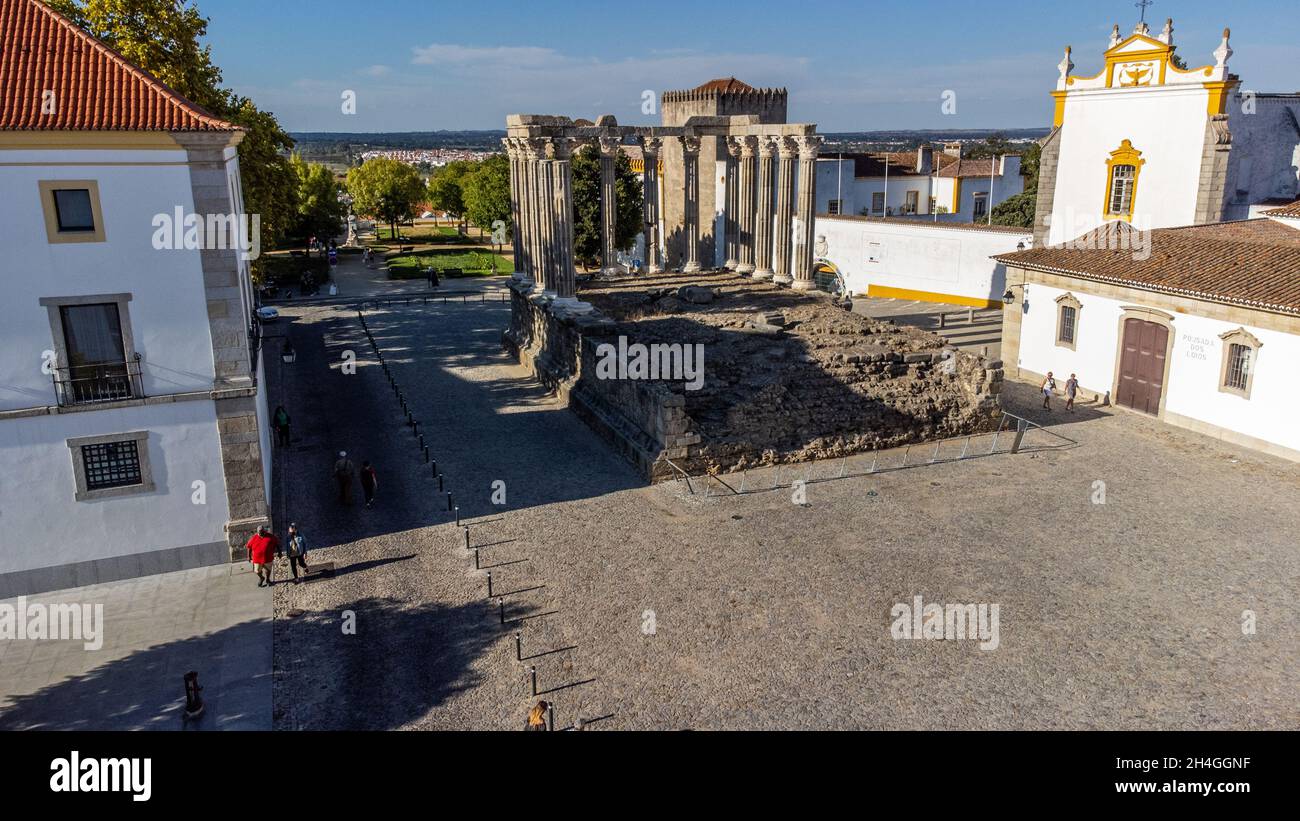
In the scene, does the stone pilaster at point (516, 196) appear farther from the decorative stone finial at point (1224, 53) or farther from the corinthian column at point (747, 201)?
the decorative stone finial at point (1224, 53)

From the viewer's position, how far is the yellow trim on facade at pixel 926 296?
45969 millimetres

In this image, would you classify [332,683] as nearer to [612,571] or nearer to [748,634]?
[612,571]

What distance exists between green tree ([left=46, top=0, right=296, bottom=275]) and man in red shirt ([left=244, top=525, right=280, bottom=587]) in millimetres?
15427

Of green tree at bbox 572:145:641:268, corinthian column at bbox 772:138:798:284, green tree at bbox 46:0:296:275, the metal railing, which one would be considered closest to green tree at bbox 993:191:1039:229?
green tree at bbox 572:145:641:268

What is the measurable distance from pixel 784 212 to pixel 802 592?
22.3 meters

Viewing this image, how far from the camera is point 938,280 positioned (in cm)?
4738

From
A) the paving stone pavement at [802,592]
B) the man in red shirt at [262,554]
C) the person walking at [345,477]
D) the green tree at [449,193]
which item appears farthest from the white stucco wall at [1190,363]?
the green tree at [449,193]

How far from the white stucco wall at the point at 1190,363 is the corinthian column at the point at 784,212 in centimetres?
974

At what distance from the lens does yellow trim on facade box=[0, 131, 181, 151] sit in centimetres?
1536

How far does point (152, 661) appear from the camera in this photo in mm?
14648

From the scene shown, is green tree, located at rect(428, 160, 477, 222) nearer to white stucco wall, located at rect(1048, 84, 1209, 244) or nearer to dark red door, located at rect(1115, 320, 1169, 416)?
white stucco wall, located at rect(1048, 84, 1209, 244)

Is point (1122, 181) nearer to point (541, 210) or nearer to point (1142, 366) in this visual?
point (1142, 366)

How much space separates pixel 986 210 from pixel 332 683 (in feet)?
199

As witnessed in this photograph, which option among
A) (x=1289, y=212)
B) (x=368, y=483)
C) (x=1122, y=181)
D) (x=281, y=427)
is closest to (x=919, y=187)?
(x=1122, y=181)
